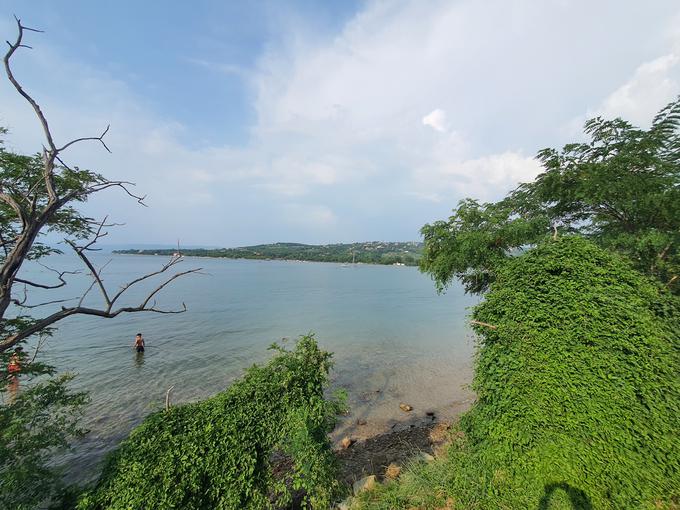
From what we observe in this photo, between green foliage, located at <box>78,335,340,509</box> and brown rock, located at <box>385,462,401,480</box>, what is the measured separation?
94.6 inches

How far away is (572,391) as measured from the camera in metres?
4.92

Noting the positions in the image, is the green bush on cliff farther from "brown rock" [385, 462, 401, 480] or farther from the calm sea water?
the calm sea water

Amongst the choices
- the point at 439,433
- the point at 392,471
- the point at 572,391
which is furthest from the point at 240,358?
the point at 572,391

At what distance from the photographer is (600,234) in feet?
30.6

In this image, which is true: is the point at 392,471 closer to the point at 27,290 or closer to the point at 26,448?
the point at 26,448

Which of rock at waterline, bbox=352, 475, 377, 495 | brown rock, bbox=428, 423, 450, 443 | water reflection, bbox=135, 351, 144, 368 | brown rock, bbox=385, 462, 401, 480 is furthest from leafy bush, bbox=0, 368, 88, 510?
water reflection, bbox=135, 351, 144, 368

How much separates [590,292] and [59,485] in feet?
34.2

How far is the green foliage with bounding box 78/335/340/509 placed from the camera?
15.5ft

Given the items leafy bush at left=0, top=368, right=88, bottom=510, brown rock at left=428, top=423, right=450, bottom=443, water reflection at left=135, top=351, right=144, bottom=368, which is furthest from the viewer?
water reflection at left=135, top=351, right=144, bottom=368

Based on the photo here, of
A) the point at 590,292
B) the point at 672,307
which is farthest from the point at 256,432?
the point at 672,307

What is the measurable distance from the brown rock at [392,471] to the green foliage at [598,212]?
571cm

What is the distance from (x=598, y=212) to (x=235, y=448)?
12.2 meters

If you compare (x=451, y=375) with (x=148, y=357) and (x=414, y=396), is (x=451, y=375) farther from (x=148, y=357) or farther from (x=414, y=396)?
(x=148, y=357)

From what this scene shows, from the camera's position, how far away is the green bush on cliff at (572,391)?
4.48m
